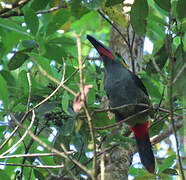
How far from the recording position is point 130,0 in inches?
141

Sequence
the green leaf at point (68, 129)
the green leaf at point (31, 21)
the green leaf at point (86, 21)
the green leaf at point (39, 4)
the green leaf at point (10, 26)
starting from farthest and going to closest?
the green leaf at point (86, 21) < the green leaf at point (39, 4) < the green leaf at point (31, 21) < the green leaf at point (10, 26) < the green leaf at point (68, 129)

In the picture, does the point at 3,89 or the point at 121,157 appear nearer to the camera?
the point at 3,89

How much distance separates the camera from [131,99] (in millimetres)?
3127

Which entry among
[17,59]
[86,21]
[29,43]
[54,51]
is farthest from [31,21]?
[86,21]

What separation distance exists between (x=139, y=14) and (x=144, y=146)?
4.20 ft

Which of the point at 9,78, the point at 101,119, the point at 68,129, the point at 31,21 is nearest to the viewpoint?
the point at 68,129

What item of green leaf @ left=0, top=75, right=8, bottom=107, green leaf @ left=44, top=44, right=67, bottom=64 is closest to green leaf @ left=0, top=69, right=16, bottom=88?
green leaf @ left=44, top=44, right=67, bottom=64

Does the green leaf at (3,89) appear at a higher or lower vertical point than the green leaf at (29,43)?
lower

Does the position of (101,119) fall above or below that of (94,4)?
below

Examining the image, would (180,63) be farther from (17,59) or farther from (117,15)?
(17,59)

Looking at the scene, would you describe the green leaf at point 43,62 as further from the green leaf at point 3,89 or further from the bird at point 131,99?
the bird at point 131,99

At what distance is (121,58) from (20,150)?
1.36m

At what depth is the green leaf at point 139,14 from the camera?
7.93ft

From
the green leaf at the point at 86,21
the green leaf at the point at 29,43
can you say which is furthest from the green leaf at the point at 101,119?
the green leaf at the point at 86,21
